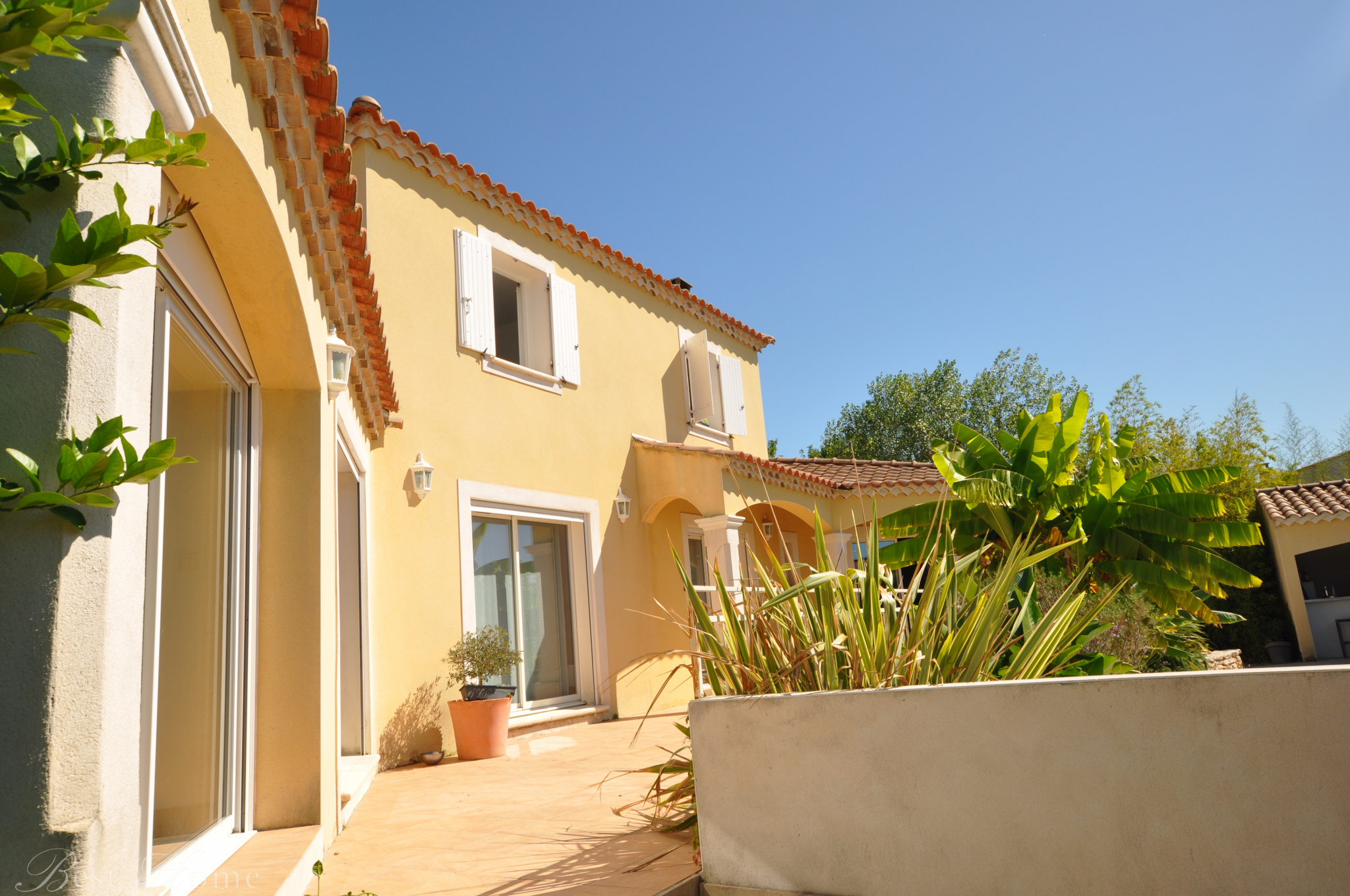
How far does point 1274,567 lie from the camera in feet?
55.3

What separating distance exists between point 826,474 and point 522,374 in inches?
255

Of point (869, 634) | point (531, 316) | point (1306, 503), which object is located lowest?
point (869, 634)

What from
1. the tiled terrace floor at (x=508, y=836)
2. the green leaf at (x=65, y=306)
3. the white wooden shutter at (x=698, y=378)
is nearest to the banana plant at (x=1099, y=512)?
the tiled terrace floor at (x=508, y=836)

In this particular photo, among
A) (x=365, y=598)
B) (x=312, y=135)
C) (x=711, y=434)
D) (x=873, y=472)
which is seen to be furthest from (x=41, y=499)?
(x=873, y=472)

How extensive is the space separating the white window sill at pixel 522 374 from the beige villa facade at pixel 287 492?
0.16ft

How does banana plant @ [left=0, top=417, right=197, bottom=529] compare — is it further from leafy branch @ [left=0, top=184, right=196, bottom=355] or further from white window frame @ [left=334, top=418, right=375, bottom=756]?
white window frame @ [left=334, top=418, right=375, bottom=756]

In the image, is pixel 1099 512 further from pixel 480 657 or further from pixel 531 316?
pixel 531 316

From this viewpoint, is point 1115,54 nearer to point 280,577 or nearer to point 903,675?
point 903,675

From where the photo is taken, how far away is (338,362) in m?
4.41

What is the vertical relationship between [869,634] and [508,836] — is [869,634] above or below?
above

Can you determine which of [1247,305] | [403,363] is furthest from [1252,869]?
[1247,305]

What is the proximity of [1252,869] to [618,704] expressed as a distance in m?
8.09

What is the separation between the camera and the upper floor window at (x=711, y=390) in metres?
12.7

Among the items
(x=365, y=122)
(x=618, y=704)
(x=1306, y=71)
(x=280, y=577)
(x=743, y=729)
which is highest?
(x=1306, y=71)
